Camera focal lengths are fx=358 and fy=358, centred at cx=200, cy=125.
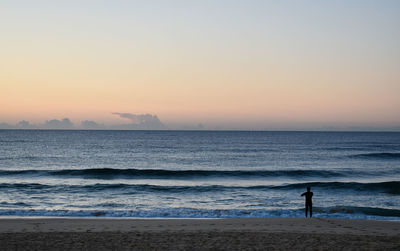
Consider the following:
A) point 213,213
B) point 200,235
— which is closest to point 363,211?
point 213,213

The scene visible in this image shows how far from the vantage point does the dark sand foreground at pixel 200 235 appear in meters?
10.3

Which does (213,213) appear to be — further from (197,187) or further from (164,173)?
(164,173)

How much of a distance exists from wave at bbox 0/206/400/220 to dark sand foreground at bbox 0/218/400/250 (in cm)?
244

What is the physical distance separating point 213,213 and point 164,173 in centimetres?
1795

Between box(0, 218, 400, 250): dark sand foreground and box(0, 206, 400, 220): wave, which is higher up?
box(0, 218, 400, 250): dark sand foreground

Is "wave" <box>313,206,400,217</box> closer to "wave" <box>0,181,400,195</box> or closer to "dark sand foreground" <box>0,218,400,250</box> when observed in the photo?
"dark sand foreground" <box>0,218,400,250</box>

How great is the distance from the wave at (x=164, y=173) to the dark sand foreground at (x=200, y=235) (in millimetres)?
19481

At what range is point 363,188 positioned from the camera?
27.5 m

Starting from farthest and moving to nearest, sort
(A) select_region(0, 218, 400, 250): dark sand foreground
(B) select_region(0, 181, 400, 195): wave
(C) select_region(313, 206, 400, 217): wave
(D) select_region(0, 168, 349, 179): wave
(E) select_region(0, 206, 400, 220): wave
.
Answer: (D) select_region(0, 168, 349, 179): wave
(B) select_region(0, 181, 400, 195): wave
(C) select_region(313, 206, 400, 217): wave
(E) select_region(0, 206, 400, 220): wave
(A) select_region(0, 218, 400, 250): dark sand foreground

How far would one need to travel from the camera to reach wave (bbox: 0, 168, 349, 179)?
34750mm

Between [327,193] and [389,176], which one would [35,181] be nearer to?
[327,193]

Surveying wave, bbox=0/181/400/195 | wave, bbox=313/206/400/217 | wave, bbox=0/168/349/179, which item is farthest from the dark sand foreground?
wave, bbox=0/168/349/179

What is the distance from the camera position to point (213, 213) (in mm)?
18531

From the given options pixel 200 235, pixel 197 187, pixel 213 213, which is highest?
pixel 200 235
